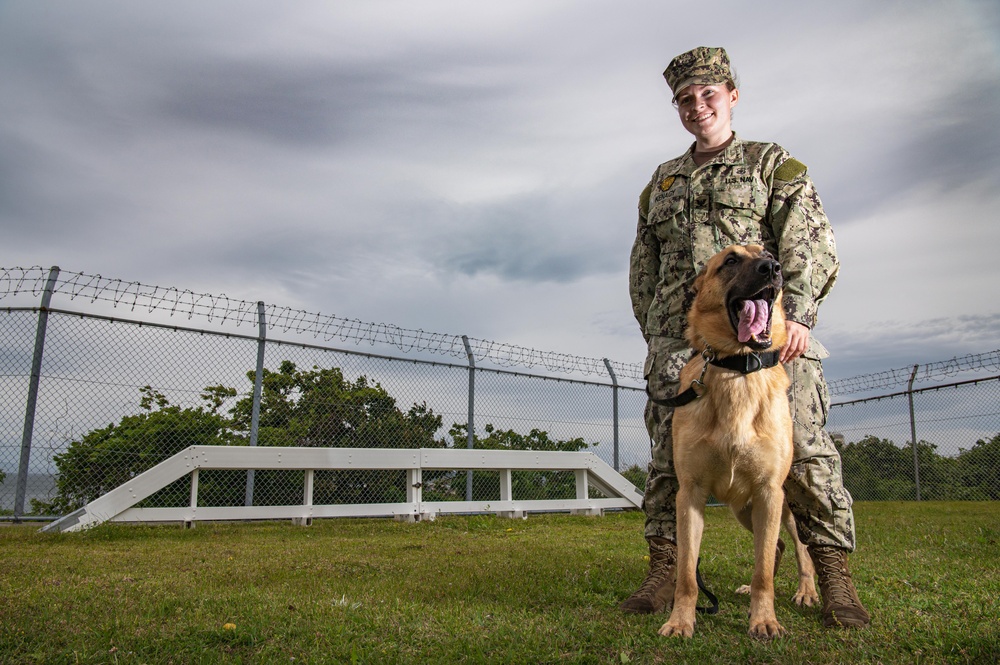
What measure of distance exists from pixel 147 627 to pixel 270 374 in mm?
6081

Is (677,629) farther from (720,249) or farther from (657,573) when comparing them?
(720,249)

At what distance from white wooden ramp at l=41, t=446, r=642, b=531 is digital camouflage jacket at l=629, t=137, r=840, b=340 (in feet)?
17.9

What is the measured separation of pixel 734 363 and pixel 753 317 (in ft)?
0.70

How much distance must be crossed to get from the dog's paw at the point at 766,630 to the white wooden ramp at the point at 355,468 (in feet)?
19.7

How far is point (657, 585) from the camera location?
3.28 m

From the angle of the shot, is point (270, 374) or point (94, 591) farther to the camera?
point (270, 374)

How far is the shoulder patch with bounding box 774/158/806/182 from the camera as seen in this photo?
132 inches

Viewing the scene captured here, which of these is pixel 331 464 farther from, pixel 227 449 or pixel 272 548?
pixel 272 548

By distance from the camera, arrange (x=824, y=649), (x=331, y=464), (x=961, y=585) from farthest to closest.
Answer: (x=331, y=464) < (x=961, y=585) < (x=824, y=649)

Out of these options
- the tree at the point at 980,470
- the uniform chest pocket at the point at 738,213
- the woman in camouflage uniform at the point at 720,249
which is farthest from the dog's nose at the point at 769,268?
the tree at the point at 980,470

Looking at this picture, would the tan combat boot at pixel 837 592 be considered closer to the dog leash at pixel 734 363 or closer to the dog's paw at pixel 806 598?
the dog's paw at pixel 806 598

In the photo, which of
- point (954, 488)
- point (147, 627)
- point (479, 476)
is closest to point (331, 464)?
point (479, 476)

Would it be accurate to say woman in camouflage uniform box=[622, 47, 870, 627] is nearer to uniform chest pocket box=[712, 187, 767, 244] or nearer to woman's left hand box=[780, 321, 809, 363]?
uniform chest pocket box=[712, 187, 767, 244]

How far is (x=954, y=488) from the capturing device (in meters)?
12.6
